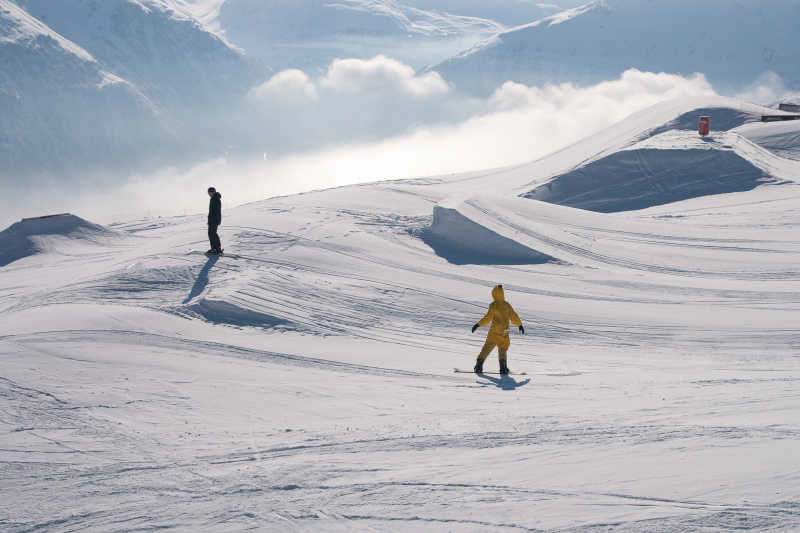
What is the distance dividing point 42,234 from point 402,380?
13521mm

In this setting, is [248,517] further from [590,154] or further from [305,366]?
[590,154]

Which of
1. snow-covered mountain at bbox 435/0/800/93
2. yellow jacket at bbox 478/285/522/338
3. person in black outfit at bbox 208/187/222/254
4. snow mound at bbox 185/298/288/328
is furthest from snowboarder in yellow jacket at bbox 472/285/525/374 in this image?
snow-covered mountain at bbox 435/0/800/93

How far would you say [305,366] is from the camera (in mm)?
9555

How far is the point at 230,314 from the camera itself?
36.3 ft

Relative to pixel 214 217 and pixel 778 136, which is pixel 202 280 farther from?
pixel 778 136

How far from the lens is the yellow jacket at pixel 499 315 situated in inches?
368

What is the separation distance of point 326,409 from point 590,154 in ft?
81.7

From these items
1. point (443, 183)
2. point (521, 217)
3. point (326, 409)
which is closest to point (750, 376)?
A: point (326, 409)

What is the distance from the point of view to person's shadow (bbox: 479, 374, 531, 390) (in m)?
8.99

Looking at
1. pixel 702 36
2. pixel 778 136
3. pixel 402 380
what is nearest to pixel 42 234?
pixel 402 380

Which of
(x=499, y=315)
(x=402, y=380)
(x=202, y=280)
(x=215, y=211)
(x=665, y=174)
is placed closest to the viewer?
(x=402, y=380)

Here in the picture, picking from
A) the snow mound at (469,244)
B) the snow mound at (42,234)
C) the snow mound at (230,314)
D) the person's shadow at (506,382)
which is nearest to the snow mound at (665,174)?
the snow mound at (469,244)

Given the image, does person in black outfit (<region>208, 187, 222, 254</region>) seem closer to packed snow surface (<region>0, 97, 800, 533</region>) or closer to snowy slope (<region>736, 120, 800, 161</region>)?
packed snow surface (<region>0, 97, 800, 533</region>)

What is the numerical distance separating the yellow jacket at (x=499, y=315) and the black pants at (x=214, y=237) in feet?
18.7
